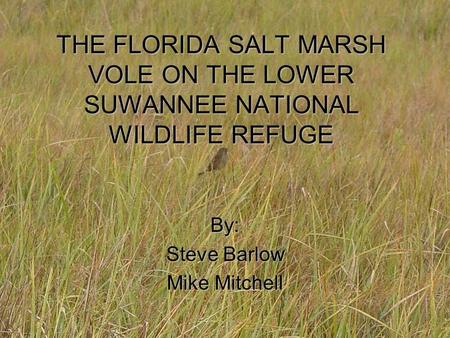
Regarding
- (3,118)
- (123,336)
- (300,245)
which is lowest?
(123,336)

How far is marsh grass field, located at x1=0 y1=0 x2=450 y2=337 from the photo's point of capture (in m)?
1.67

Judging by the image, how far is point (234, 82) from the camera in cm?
324

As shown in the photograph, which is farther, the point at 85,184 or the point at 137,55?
the point at 137,55

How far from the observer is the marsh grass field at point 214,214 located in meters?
1.67

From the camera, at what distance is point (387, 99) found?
10.1 feet

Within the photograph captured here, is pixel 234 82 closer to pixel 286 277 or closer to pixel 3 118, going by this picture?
pixel 3 118

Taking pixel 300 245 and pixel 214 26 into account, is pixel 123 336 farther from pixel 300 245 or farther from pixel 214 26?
pixel 214 26

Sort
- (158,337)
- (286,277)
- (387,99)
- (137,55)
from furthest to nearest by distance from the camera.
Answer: (137,55)
(387,99)
(286,277)
(158,337)

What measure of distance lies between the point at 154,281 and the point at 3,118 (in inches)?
33.8

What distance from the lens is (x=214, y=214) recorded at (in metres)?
2.04

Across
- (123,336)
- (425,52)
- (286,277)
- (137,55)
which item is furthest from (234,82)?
(123,336)

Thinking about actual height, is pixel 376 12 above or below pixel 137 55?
above

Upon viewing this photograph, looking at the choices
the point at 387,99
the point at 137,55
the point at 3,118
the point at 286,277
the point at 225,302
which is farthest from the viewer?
the point at 137,55

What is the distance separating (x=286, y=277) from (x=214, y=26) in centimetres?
203
